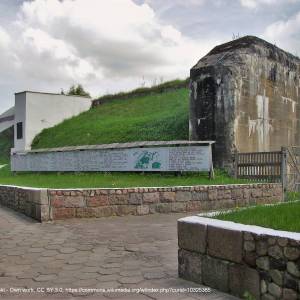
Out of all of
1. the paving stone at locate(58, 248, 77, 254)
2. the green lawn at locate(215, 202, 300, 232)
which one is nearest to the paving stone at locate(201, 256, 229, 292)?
the green lawn at locate(215, 202, 300, 232)

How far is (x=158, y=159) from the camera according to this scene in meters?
12.7

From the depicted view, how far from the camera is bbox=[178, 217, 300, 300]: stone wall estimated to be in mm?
3438

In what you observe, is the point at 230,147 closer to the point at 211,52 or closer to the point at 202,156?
the point at 202,156

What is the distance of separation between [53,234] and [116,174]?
6.61m

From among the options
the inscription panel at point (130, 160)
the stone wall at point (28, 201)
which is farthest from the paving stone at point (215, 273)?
the inscription panel at point (130, 160)

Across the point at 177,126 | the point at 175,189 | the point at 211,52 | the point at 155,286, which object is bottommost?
the point at 155,286

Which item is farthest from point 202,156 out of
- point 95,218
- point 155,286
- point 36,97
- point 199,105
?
point 36,97

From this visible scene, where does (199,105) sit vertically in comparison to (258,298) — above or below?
above

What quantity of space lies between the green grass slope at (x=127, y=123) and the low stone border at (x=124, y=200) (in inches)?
213

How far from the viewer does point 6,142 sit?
2966 centimetres

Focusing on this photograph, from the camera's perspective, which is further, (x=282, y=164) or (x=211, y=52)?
(x=211, y=52)

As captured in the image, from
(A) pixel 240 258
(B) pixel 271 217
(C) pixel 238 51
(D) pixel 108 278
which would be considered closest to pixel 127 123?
(C) pixel 238 51

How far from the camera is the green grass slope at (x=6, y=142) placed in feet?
92.4

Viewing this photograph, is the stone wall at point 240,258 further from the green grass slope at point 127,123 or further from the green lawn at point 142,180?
the green grass slope at point 127,123
